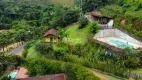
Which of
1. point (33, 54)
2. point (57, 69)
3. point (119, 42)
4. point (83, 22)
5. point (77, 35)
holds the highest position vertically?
point (83, 22)

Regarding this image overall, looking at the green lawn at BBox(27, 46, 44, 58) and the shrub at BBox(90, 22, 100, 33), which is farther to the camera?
the shrub at BBox(90, 22, 100, 33)

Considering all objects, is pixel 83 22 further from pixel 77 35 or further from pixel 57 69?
pixel 57 69

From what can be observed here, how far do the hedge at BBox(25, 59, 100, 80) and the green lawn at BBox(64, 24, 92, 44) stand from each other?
5887mm

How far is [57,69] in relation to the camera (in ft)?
74.9

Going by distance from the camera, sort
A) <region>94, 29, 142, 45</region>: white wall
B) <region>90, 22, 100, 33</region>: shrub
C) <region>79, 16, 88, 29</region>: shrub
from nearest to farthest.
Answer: <region>94, 29, 142, 45</region>: white wall
<region>90, 22, 100, 33</region>: shrub
<region>79, 16, 88, 29</region>: shrub

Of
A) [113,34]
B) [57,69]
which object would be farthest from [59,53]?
[113,34]

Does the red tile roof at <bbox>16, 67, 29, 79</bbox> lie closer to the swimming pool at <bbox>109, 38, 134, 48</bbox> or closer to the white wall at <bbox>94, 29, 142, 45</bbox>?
the white wall at <bbox>94, 29, 142, 45</bbox>

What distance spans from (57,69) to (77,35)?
920 centimetres

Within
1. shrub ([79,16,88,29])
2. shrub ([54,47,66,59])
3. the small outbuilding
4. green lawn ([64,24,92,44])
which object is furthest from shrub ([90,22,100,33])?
shrub ([54,47,66,59])

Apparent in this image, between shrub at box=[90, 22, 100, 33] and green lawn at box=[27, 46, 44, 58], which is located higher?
shrub at box=[90, 22, 100, 33]

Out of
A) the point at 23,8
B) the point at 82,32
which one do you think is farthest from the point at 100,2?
the point at 23,8

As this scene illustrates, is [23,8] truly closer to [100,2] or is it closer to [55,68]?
[100,2]

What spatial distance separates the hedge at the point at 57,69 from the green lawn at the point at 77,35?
232 inches

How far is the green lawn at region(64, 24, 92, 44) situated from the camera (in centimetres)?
2929
